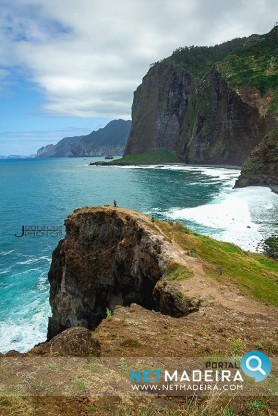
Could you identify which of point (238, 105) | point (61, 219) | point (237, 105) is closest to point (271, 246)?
point (61, 219)

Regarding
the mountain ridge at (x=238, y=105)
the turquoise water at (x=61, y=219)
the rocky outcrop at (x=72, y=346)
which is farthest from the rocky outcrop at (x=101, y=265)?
the mountain ridge at (x=238, y=105)

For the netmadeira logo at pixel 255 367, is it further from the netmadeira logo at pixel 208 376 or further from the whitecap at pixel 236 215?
the whitecap at pixel 236 215

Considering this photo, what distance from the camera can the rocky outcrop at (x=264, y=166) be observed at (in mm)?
92750

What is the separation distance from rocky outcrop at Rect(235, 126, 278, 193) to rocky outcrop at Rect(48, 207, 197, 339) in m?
70.2

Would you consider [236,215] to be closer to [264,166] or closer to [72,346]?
[264,166]

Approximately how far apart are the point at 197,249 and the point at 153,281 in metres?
5.48

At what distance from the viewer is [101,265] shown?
31562 mm

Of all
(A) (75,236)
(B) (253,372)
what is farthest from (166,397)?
(A) (75,236)

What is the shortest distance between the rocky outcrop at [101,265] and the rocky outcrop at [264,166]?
70232mm

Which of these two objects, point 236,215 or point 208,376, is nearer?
point 208,376

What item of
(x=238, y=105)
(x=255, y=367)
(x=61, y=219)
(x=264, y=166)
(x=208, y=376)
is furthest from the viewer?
(x=238, y=105)

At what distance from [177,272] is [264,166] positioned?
270ft

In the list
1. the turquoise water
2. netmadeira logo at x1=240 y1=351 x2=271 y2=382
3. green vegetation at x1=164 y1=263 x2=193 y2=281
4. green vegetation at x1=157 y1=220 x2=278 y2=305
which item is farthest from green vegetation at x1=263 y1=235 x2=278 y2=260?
netmadeira logo at x1=240 y1=351 x2=271 y2=382

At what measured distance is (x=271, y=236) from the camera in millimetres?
48719
